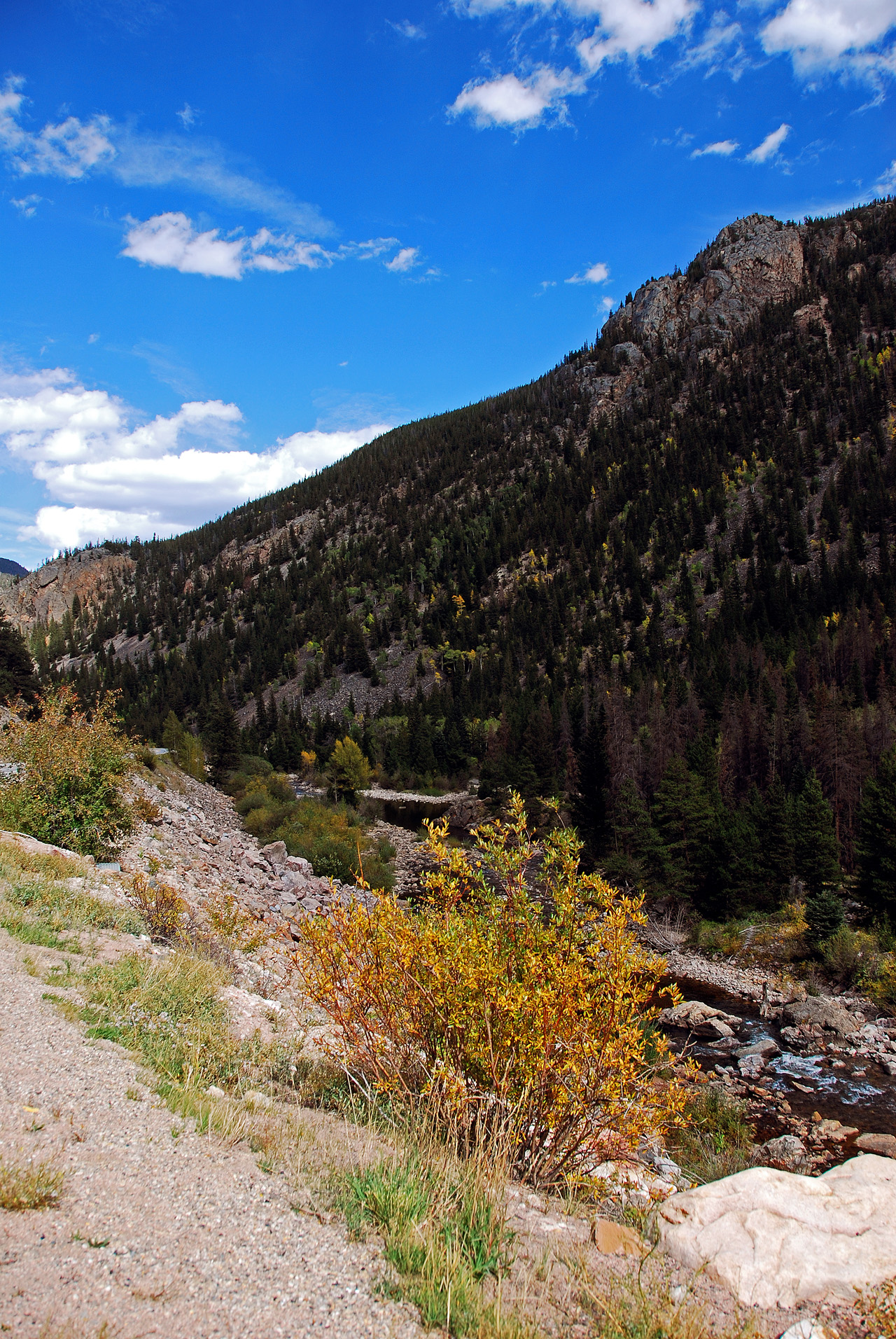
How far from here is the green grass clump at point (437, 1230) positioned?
11.1 feet

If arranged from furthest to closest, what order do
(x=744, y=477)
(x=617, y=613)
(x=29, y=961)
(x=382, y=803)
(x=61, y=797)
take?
(x=744, y=477)
(x=617, y=613)
(x=382, y=803)
(x=61, y=797)
(x=29, y=961)

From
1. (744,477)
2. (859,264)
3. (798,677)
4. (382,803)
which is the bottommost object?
(382,803)

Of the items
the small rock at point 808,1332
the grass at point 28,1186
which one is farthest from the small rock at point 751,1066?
the grass at point 28,1186

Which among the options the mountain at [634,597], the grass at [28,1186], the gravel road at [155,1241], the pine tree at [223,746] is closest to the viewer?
the gravel road at [155,1241]

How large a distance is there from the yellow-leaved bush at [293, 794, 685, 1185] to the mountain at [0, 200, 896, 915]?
27.7m

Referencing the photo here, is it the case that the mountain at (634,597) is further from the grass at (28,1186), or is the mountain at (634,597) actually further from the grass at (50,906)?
the grass at (28,1186)

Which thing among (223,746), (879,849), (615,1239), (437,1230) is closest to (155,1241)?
(437,1230)

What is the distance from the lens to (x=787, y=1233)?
464cm

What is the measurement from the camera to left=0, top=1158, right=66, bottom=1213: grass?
140 inches

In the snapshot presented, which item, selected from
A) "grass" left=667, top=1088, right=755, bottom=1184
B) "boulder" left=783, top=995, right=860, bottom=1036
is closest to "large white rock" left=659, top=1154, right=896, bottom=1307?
"grass" left=667, top=1088, right=755, bottom=1184

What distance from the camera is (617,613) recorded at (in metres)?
108

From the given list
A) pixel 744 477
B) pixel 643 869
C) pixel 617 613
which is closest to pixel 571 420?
pixel 744 477

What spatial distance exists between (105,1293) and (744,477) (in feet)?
443

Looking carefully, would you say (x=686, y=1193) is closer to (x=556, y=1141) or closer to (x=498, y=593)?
(x=556, y=1141)
